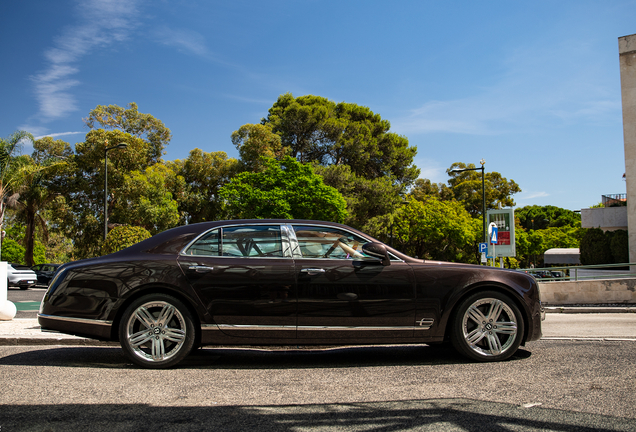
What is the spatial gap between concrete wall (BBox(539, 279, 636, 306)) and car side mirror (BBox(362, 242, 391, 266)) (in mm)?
13188

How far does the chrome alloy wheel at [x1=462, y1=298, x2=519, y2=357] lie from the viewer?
5.11 m

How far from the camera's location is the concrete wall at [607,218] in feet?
95.8

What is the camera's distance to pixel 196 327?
196 inches

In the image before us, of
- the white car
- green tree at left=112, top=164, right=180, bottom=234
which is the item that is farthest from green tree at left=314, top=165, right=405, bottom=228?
the white car

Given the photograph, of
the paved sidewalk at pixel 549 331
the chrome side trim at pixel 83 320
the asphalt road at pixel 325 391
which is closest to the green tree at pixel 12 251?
the paved sidewalk at pixel 549 331

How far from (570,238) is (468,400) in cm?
8449

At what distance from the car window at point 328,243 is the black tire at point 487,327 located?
121 cm

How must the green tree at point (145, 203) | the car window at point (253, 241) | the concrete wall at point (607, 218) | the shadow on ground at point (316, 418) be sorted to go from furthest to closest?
the green tree at point (145, 203) → the concrete wall at point (607, 218) → the car window at point (253, 241) → the shadow on ground at point (316, 418)

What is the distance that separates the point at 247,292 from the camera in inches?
193

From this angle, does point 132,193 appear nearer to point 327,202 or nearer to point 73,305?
point 327,202

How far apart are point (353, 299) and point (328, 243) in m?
0.66

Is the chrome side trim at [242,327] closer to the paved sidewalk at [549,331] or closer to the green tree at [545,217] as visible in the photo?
the paved sidewalk at [549,331]

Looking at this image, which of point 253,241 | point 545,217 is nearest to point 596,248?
point 253,241

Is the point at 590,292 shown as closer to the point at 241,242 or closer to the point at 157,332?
the point at 241,242
